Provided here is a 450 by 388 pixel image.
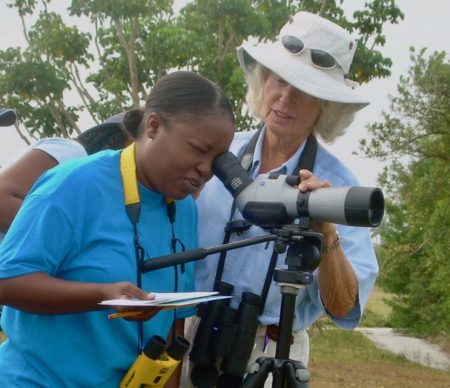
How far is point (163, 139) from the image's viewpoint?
2260 mm

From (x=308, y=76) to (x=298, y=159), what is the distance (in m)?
0.26

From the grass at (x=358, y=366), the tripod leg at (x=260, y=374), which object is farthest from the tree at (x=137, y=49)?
the tripod leg at (x=260, y=374)

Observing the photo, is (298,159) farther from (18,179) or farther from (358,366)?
(358,366)

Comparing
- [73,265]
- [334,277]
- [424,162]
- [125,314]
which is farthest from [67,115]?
[125,314]

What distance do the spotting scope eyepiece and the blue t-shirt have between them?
0.28 meters

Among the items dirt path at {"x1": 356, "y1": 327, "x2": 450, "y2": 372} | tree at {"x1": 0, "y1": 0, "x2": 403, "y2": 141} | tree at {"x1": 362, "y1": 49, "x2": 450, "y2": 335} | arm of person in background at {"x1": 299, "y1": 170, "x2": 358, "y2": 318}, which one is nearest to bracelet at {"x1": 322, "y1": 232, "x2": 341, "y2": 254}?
arm of person in background at {"x1": 299, "y1": 170, "x2": 358, "y2": 318}

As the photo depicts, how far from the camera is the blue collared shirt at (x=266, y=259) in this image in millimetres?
2674

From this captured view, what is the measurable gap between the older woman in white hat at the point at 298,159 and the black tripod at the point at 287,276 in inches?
8.4

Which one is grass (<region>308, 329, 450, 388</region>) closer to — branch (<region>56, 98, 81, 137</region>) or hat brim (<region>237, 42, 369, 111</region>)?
branch (<region>56, 98, 81, 137</region>)

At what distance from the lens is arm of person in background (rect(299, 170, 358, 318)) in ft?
8.00

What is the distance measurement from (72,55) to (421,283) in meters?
8.59

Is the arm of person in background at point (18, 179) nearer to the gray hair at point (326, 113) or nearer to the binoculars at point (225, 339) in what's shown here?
the binoculars at point (225, 339)

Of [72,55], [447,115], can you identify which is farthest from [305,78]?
[447,115]

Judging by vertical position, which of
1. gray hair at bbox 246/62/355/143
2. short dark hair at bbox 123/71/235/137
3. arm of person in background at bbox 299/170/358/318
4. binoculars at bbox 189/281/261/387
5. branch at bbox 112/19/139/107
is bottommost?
branch at bbox 112/19/139/107
